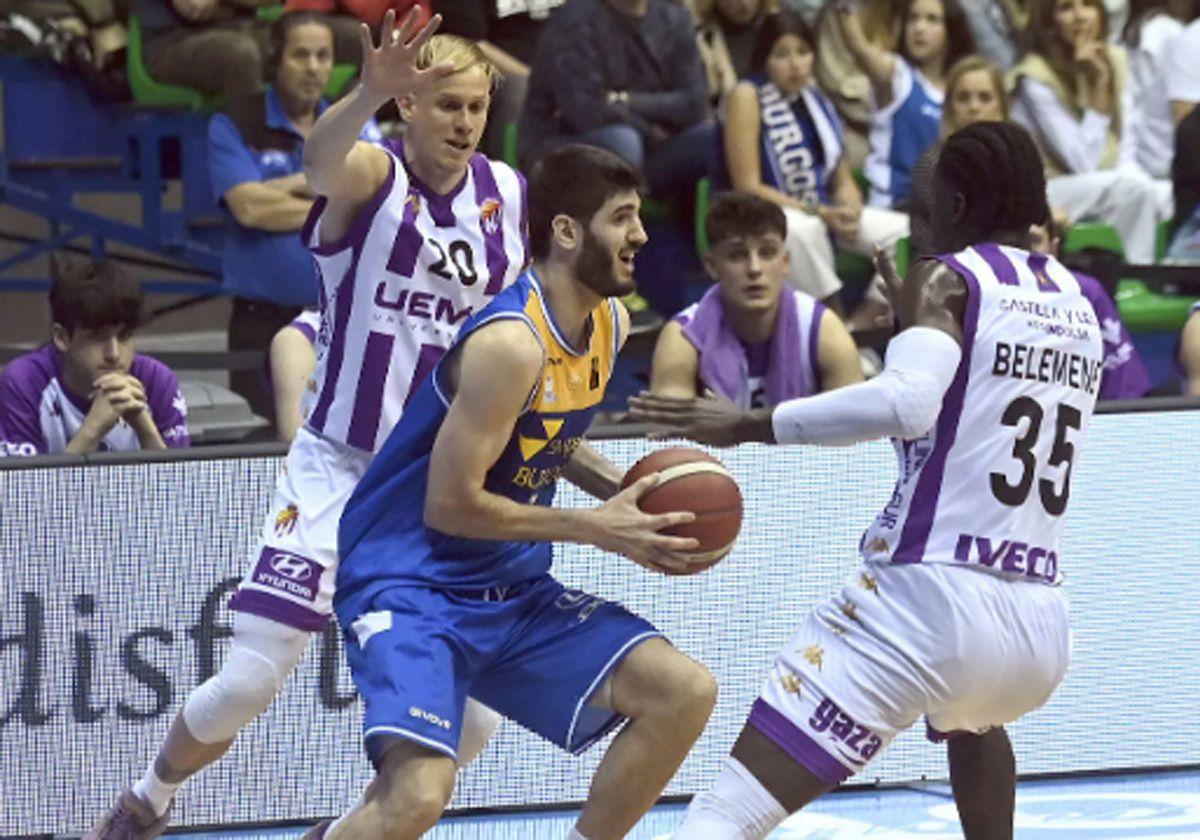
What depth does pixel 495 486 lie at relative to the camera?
4.95m

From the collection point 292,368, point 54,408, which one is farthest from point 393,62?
point 54,408

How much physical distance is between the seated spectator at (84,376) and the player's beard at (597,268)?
2504 millimetres

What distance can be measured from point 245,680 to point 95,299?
6.28 feet

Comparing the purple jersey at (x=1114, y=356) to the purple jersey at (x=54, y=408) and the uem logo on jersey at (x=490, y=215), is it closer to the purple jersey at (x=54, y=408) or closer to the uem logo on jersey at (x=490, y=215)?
the uem logo on jersey at (x=490, y=215)

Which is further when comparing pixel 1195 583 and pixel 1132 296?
pixel 1132 296

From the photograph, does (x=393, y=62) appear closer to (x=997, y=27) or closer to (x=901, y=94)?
(x=901, y=94)

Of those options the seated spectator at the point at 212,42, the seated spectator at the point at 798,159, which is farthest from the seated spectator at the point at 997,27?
the seated spectator at the point at 212,42

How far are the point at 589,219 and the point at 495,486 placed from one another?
24.3 inches

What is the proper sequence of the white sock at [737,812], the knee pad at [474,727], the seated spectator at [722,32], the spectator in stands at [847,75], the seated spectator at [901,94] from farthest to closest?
the seated spectator at [722,32], the spectator in stands at [847,75], the seated spectator at [901,94], the knee pad at [474,727], the white sock at [737,812]

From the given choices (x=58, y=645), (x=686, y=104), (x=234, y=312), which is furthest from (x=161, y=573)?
(x=686, y=104)

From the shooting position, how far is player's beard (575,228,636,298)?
4914mm

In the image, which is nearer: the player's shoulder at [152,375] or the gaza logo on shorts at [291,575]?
the gaza logo on shorts at [291,575]

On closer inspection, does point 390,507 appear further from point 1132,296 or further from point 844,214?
point 1132,296

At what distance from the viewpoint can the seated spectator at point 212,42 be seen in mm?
9516
